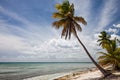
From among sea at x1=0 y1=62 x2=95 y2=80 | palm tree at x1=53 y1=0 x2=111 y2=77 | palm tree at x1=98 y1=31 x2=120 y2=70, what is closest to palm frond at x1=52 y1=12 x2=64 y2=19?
palm tree at x1=53 y1=0 x2=111 y2=77

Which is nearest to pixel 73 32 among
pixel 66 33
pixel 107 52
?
pixel 66 33

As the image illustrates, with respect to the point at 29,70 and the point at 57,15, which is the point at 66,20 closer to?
the point at 57,15

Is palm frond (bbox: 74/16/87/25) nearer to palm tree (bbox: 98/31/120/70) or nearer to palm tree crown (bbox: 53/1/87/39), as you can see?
palm tree crown (bbox: 53/1/87/39)

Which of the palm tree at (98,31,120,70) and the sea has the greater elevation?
the palm tree at (98,31,120,70)

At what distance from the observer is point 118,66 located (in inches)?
695

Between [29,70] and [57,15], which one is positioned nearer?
[57,15]

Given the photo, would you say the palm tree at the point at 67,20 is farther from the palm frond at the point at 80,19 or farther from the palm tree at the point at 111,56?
the palm tree at the point at 111,56

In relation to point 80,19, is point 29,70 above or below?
below

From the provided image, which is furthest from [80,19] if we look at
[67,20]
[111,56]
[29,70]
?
[29,70]

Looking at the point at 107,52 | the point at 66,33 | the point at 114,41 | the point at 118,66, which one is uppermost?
the point at 66,33

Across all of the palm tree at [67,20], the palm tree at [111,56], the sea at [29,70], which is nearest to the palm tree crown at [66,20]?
the palm tree at [67,20]

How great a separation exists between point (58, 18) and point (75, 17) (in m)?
2.24

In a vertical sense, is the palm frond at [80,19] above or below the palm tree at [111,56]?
above

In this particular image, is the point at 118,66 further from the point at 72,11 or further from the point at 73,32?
the point at 72,11
